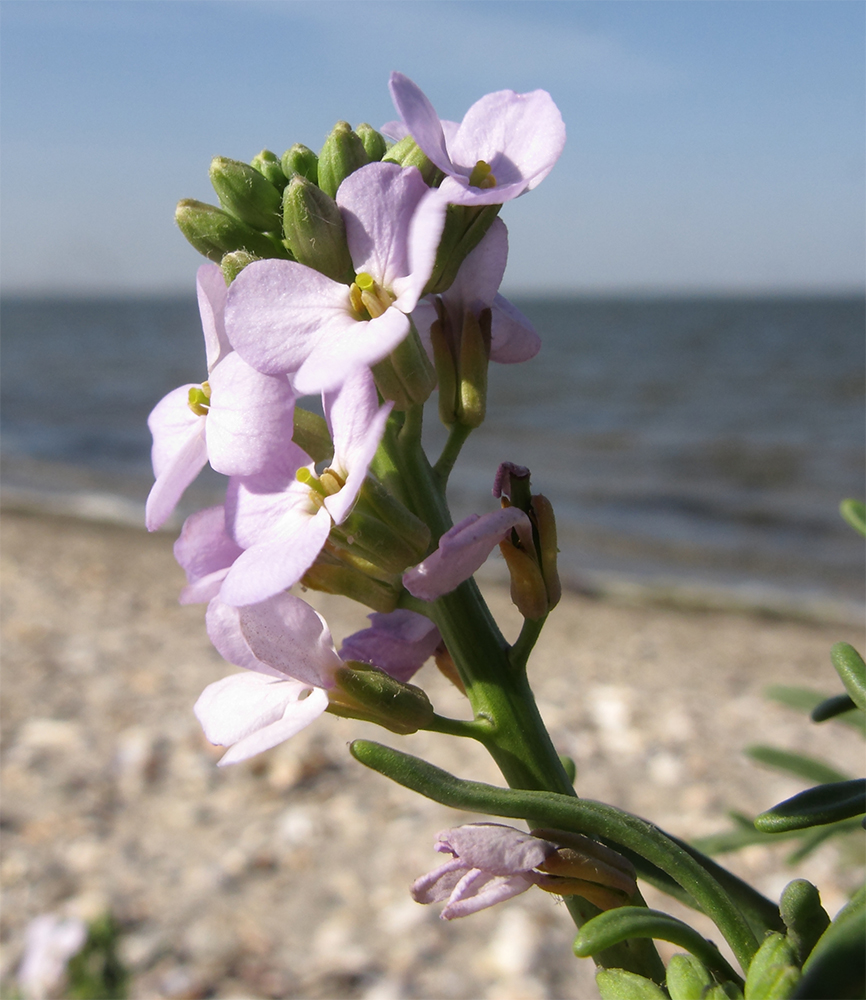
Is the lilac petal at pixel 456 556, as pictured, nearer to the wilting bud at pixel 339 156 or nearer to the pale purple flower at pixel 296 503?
the pale purple flower at pixel 296 503

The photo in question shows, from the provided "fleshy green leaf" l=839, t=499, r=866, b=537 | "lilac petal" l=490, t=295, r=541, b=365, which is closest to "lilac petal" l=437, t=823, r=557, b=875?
"lilac petal" l=490, t=295, r=541, b=365

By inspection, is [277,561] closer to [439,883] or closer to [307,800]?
[439,883]

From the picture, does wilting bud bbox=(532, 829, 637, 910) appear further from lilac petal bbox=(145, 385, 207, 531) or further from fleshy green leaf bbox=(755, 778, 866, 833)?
lilac petal bbox=(145, 385, 207, 531)

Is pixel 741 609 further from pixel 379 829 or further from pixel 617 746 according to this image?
pixel 379 829

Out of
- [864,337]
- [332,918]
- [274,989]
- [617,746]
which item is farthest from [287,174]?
[864,337]

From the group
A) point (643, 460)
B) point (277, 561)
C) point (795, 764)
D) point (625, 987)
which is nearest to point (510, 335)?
point (277, 561)

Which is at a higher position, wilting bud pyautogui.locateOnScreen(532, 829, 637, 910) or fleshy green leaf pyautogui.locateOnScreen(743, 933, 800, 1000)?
fleshy green leaf pyautogui.locateOnScreen(743, 933, 800, 1000)

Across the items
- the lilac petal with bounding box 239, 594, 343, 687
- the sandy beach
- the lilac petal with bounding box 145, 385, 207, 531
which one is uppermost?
the lilac petal with bounding box 145, 385, 207, 531

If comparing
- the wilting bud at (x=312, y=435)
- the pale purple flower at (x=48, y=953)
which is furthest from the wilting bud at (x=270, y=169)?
the pale purple flower at (x=48, y=953)
